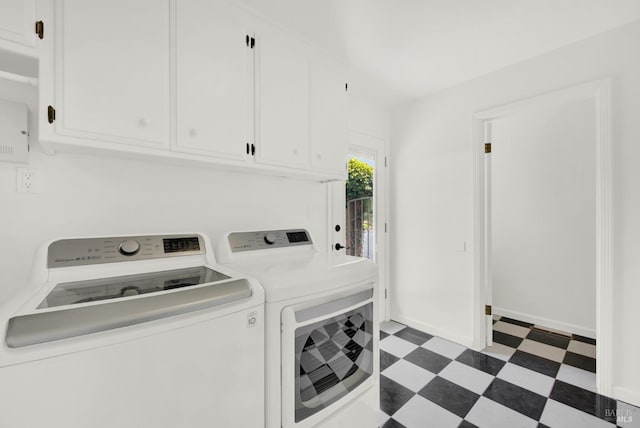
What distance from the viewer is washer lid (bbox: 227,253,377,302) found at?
1.10 meters

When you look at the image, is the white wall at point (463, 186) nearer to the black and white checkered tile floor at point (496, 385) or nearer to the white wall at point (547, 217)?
the black and white checkered tile floor at point (496, 385)

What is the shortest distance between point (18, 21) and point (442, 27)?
2157 mm

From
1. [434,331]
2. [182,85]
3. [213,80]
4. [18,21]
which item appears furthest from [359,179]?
[18,21]

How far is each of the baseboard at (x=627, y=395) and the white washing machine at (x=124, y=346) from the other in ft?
7.86

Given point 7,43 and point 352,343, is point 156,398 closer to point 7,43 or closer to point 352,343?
point 352,343

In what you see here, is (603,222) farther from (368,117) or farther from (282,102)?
(282,102)

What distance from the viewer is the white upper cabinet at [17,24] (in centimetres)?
96

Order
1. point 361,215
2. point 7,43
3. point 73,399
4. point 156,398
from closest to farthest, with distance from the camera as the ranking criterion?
point 73,399 < point 156,398 < point 7,43 < point 361,215

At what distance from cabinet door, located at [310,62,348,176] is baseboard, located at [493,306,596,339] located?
293 cm

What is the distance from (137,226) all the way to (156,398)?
0.97 m

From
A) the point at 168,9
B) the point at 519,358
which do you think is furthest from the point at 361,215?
the point at 168,9

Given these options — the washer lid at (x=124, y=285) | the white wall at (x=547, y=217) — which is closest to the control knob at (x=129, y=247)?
the washer lid at (x=124, y=285)

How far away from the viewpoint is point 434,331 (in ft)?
9.21

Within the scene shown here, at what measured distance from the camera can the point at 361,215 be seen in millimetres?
2975
